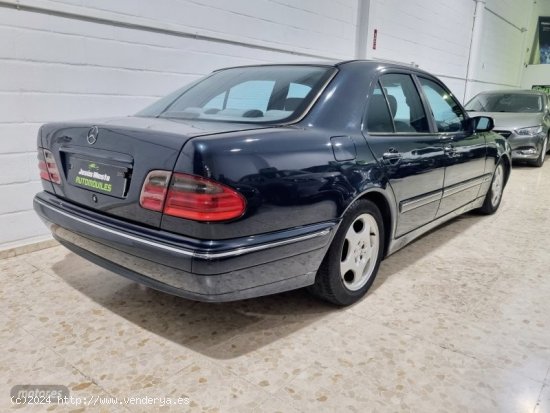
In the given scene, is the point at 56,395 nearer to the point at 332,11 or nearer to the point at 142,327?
the point at 142,327

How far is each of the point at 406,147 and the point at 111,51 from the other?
97.2 inches

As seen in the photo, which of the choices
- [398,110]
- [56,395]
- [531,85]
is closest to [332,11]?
[398,110]

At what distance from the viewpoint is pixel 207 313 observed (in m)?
2.18

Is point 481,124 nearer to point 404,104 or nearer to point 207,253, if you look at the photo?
point 404,104

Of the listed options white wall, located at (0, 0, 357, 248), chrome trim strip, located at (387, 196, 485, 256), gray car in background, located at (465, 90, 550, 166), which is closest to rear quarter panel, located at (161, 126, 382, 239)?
chrome trim strip, located at (387, 196, 485, 256)

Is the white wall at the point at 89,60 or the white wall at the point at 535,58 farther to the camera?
the white wall at the point at 535,58

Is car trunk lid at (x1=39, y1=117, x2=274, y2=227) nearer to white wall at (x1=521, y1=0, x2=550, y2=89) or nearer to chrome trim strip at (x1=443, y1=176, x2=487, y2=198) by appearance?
chrome trim strip at (x1=443, y1=176, x2=487, y2=198)

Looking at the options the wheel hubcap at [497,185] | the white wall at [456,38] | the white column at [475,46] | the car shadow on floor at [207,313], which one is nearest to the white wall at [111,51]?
the car shadow on floor at [207,313]

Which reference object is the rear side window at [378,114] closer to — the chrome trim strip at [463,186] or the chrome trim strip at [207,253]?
the chrome trim strip at [207,253]

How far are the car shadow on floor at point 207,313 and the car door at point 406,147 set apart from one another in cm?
52

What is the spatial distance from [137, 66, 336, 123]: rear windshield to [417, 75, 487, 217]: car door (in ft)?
3.51

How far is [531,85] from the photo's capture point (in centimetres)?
1827

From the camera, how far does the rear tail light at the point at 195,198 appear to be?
153cm

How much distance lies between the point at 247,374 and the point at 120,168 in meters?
1.03
